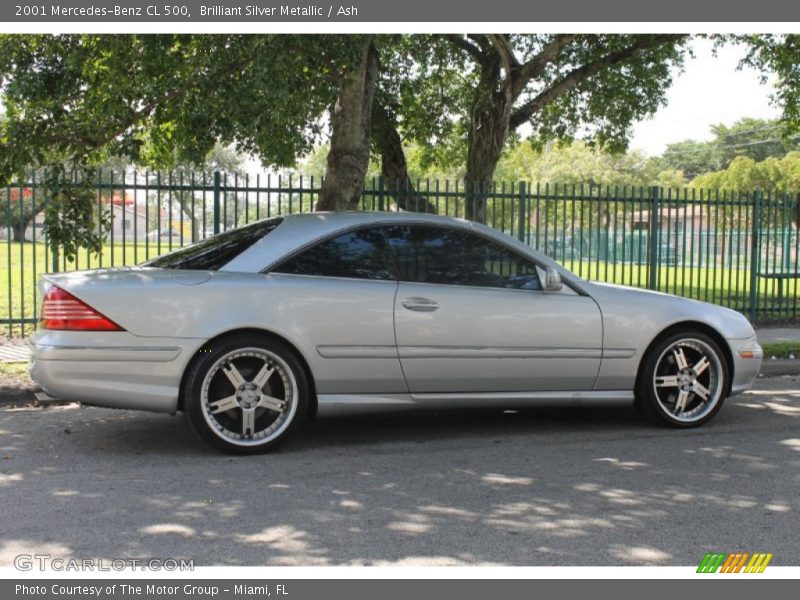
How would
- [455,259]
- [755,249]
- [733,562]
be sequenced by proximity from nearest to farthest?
[733,562] → [455,259] → [755,249]

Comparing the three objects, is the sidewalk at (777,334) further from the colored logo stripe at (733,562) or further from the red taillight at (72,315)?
the red taillight at (72,315)

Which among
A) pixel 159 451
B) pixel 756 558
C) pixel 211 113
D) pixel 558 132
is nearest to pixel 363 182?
pixel 211 113

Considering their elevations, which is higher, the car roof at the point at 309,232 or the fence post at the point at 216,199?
the fence post at the point at 216,199

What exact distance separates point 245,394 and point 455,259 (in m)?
1.74

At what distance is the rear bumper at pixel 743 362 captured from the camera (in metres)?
6.98

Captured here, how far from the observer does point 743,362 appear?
7.02 metres

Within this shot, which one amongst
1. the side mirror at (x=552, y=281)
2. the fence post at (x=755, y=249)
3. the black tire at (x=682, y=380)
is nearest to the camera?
the side mirror at (x=552, y=281)

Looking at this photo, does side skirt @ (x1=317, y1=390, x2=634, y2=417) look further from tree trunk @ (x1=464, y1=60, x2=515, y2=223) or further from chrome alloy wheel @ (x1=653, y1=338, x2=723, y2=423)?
tree trunk @ (x1=464, y1=60, x2=515, y2=223)

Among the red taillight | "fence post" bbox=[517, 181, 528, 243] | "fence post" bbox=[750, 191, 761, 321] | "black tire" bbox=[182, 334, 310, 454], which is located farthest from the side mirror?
"fence post" bbox=[750, 191, 761, 321]

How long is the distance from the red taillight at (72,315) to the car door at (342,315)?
111cm

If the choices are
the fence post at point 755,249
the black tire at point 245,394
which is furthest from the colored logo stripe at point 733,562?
the fence post at point 755,249

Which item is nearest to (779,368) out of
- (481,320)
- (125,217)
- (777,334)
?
(777,334)

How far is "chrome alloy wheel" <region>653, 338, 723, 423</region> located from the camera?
6.86m

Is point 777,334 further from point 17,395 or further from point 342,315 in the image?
point 17,395
